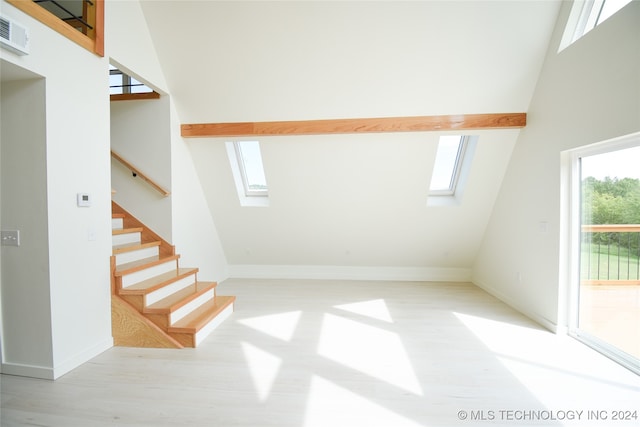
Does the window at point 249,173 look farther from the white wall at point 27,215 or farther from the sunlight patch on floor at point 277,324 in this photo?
the white wall at point 27,215

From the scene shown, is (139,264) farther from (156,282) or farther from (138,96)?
(138,96)

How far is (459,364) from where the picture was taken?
2287mm

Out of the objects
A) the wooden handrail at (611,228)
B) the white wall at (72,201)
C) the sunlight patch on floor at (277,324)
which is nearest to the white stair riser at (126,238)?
the white wall at (72,201)

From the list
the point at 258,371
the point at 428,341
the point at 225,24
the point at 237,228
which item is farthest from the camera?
the point at 237,228

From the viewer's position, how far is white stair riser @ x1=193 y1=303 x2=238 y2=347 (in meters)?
2.65

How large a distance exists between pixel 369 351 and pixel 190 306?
1781mm

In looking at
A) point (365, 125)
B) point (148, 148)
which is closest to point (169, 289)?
point (148, 148)

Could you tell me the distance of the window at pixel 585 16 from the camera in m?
2.38

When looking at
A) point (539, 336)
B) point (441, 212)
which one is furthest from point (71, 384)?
point (441, 212)

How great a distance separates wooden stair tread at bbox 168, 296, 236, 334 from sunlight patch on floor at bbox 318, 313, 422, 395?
110 centimetres

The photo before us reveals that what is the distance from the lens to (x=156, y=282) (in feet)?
9.36

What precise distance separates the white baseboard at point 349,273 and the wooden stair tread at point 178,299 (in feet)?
5.70

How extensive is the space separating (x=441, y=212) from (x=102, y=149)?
4.00 metres

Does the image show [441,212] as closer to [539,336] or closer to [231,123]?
[539,336]
